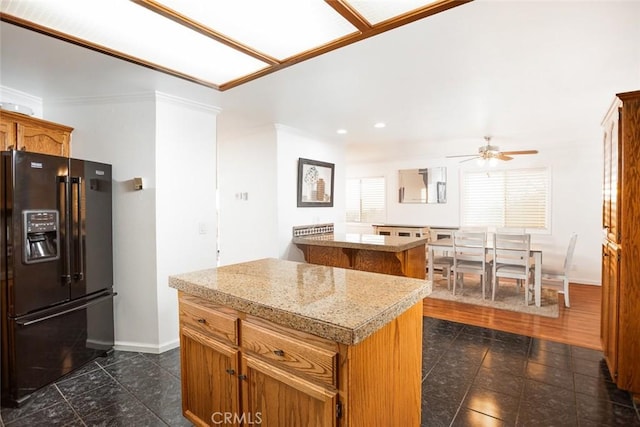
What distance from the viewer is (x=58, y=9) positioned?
117 centimetres

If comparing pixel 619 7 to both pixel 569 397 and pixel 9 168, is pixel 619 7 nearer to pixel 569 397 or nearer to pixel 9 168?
pixel 569 397

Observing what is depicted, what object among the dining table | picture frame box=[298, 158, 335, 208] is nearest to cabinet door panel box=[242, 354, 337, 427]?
picture frame box=[298, 158, 335, 208]

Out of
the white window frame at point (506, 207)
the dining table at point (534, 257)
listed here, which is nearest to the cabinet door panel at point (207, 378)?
the dining table at point (534, 257)

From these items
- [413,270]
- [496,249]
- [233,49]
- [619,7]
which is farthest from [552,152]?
[233,49]

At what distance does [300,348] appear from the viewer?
1230mm

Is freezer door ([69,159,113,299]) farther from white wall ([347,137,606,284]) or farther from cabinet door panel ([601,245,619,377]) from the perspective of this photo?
white wall ([347,137,606,284])

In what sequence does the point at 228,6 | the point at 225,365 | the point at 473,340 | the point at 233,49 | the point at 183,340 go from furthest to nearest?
the point at 473,340
the point at 183,340
the point at 225,365
the point at 233,49
the point at 228,6

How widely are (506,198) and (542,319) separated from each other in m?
2.64

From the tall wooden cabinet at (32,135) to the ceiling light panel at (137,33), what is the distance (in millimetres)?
1778

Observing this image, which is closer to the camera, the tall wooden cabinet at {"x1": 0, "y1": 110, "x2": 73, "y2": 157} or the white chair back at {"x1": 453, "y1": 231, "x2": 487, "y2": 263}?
the tall wooden cabinet at {"x1": 0, "y1": 110, "x2": 73, "y2": 157}

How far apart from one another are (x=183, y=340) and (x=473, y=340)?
105 inches

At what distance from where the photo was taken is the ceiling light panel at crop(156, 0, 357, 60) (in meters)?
1.14

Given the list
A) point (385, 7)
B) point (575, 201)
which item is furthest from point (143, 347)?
point (575, 201)
